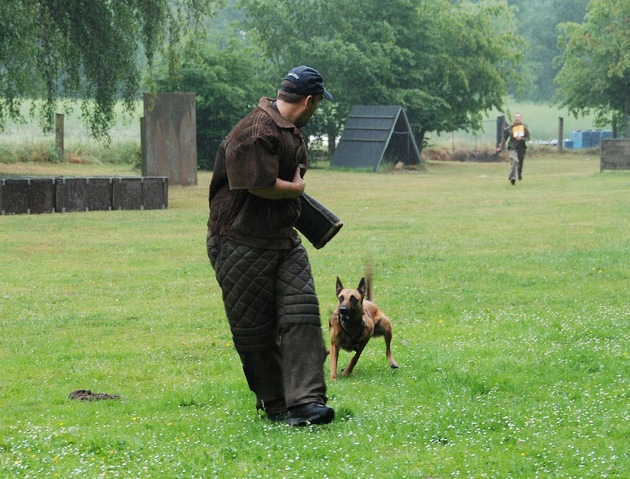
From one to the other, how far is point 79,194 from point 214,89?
52.3 ft

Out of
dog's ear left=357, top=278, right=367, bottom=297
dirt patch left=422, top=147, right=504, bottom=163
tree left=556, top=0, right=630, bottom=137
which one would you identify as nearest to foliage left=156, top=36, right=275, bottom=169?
dirt patch left=422, top=147, right=504, bottom=163

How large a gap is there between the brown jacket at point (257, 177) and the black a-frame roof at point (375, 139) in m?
34.3

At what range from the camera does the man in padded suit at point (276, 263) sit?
22.1 ft

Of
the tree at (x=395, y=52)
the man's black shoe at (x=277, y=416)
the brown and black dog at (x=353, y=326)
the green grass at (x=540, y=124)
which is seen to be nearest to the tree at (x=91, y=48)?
the brown and black dog at (x=353, y=326)

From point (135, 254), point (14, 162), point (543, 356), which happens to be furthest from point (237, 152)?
point (14, 162)

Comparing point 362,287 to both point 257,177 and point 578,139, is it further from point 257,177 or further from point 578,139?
point 578,139

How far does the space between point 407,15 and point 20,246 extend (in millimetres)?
33271

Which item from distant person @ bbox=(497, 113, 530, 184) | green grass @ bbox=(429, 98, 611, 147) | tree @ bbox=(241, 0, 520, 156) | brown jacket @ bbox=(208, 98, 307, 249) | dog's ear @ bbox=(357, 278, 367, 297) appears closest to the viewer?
brown jacket @ bbox=(208, 98, 307, 249)

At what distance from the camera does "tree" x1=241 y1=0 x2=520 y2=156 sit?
4666 centimetres

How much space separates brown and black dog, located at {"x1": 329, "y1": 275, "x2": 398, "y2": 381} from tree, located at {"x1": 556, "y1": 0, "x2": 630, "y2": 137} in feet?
143

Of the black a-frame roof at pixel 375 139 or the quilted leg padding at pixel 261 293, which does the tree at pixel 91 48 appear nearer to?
the black a-frame roof at pixel 375 139

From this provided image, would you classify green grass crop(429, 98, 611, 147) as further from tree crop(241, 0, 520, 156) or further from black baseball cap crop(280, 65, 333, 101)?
black baseball cap crop(280, 65, 333, 101)

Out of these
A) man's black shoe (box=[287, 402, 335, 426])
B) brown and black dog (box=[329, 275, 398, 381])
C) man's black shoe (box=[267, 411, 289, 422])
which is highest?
brown and black dog (box=[329, 275, 398, 381])

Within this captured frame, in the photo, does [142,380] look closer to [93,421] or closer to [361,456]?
[93,421]
